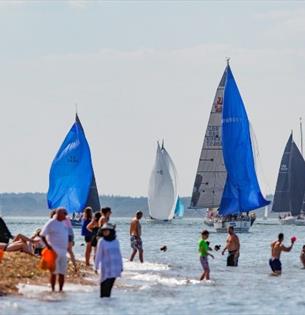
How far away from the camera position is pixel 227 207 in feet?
273

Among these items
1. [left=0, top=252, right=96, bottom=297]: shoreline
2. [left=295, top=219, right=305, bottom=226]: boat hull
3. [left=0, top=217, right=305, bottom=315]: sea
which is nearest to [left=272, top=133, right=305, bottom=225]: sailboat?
[left=295, top=219, right=305, bottom=226]: boat hull

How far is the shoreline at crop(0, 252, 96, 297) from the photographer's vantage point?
83.3ft

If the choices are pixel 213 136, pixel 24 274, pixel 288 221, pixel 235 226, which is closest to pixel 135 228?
pixel 24 274

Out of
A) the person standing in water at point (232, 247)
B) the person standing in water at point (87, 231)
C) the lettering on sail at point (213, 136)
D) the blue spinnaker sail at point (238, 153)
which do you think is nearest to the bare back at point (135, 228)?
the person standing in water at point (87, 231)

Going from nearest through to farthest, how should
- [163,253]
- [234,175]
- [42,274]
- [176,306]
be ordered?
[176,306], [42,274], [163,253], [234,175]

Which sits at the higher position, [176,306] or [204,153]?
[204,153]

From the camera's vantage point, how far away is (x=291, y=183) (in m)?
134

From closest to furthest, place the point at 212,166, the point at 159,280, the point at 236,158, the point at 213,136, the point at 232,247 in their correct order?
the point at 159,280 < the point at 232,247 < the point at 236,158 < the point at 213,136 < the point at 212,166

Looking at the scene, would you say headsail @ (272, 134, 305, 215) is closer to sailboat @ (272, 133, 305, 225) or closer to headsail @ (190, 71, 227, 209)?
sailboat @ (272, 133, 305, 225)

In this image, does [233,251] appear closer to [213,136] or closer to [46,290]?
[46,290]

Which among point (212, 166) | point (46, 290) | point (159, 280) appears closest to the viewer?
point (46, 290)

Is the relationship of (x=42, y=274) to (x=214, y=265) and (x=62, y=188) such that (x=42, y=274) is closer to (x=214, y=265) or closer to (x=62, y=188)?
(x=214, y=265)

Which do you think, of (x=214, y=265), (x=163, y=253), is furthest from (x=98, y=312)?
(x=163, y=253)

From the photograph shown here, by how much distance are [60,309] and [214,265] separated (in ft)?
68.0
